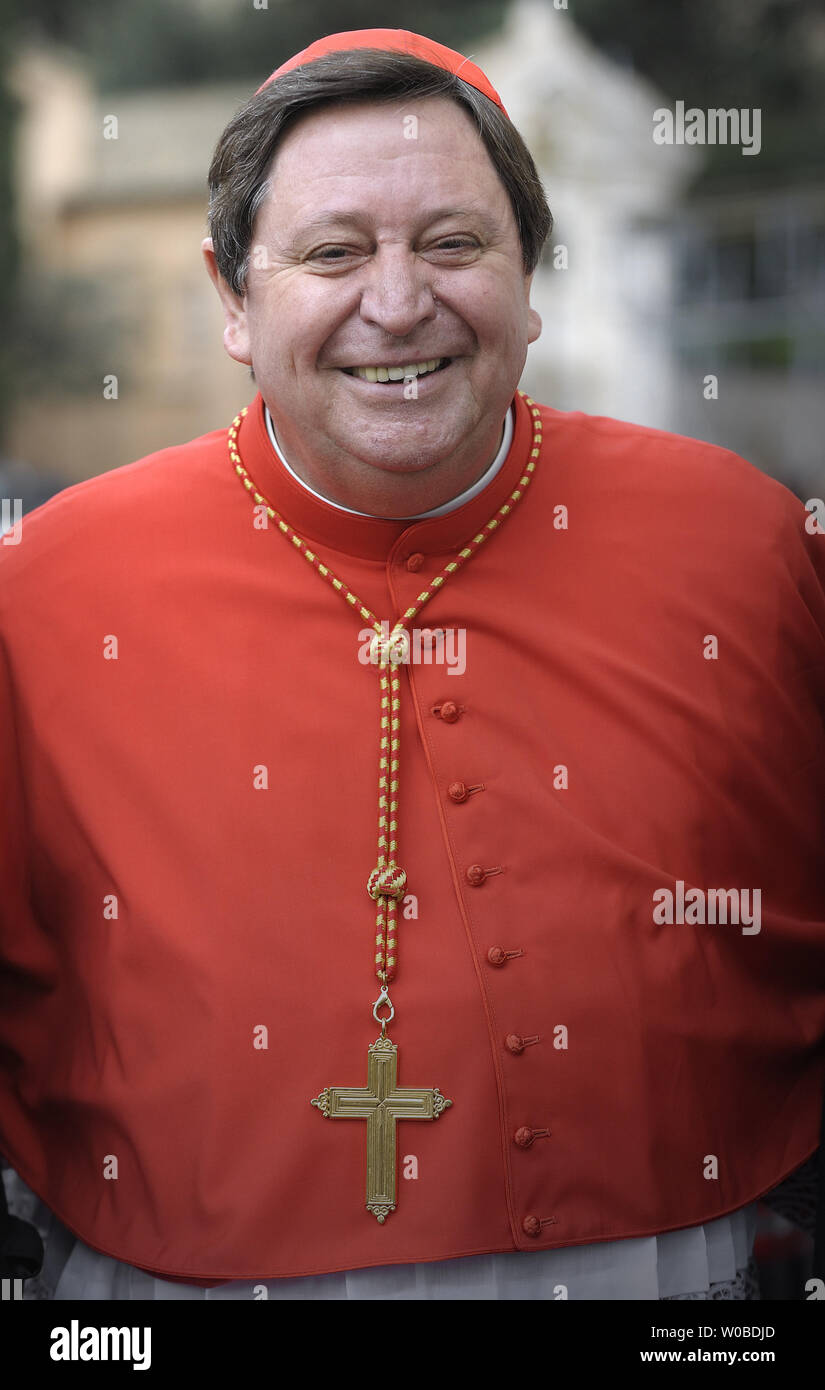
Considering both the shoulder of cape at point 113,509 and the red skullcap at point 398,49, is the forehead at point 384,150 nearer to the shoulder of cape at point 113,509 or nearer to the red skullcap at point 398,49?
the red skullcap at point 398,49

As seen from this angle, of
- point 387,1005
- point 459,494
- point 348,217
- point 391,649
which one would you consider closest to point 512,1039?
point 387,1005

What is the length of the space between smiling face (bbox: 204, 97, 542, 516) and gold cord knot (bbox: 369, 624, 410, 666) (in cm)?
24

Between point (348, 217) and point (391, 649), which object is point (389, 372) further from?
point (391, 649)

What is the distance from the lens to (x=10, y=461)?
19.6m

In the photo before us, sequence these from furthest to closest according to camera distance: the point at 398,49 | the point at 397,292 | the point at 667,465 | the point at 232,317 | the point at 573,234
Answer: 1. the point at 573,234
2. the point at 667,465
3. the point at 232,317
4. the point at 398,49
5. the point at 397,292

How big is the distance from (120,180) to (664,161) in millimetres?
7953

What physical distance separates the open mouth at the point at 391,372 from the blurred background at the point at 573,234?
1566 centimetres

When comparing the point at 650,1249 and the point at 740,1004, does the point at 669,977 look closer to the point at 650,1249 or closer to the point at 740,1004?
the point at 740,1004

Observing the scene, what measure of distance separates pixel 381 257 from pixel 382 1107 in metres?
1.26

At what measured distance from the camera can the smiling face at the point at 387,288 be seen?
2207mm

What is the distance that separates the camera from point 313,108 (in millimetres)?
2277

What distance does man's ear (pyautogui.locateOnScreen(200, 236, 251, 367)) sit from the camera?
2480mm

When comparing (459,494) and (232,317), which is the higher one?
(232,317)

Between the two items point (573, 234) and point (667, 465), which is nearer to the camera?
point (667, 465)
